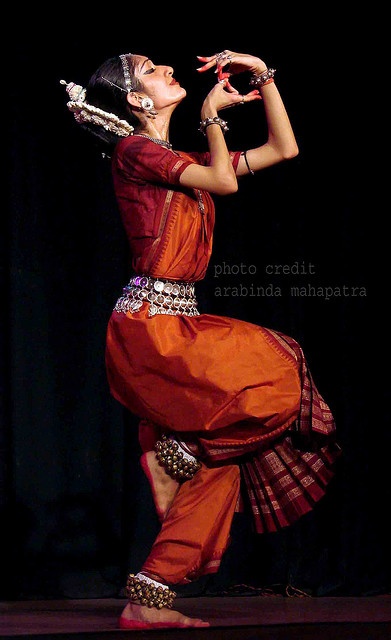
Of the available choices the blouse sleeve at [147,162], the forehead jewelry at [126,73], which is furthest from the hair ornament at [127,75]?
the blouse sleeve at [147,162]

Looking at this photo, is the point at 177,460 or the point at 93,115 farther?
the point at 93,115

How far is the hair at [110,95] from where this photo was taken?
2574 mm

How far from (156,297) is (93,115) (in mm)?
508

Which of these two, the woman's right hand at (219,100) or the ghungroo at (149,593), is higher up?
the woman's right hand at (219,100)

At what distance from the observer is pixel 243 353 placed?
7.82 feet

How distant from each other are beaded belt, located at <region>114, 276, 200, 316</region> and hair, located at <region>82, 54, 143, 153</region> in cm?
39

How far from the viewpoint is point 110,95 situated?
258 cm

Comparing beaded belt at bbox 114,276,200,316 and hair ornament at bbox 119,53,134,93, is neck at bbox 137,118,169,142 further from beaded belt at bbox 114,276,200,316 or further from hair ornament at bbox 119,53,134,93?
beaded belt at bbox 114,276,200,316

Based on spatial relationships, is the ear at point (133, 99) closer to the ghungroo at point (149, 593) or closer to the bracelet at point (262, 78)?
the bracelet at point (262, 78)

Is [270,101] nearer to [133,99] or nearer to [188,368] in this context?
[133,99]

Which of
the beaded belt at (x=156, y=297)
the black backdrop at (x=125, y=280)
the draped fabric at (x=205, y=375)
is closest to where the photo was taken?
the draped fabric at (x=205, y=375)

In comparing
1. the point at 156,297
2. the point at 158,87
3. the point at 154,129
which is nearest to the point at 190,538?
the point at 156,297

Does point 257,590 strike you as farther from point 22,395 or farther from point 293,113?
point 293,113

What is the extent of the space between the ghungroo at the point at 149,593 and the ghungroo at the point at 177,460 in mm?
263
